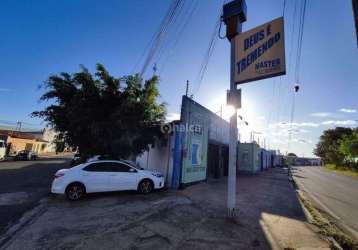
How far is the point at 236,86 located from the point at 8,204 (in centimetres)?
948

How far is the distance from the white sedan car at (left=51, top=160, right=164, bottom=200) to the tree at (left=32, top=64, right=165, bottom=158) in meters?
1.69

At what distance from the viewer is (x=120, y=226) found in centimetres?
554

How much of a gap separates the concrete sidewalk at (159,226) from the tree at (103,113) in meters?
3.39

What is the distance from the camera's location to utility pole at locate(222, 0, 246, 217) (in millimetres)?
6844

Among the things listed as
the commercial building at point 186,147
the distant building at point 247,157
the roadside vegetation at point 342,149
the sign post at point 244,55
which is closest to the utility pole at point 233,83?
the sign post at point 244,55

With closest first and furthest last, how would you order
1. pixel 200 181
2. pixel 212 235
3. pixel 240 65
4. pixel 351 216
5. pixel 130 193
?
pixel 212 235 → pixel 240 65 → pixel 351 216 → pixel 130 193 → pixel 200 181

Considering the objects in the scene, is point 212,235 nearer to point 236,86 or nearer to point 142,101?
point 236,86

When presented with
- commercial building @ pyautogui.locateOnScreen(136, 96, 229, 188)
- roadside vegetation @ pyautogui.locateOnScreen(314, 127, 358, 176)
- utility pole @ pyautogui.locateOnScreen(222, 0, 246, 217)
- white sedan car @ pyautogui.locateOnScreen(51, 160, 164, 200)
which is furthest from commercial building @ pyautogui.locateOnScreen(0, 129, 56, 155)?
roadside vegetation @ pyautogui.locateOnScreen(314, 127, 358, 176)

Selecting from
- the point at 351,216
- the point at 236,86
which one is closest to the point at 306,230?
the point at 351,216

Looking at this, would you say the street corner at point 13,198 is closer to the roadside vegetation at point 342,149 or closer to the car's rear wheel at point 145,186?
the car's rear wheel at point 145,186

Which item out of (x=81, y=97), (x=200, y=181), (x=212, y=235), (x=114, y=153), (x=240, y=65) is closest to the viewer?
(x=212, y=235)

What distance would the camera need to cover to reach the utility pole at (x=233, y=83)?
684 cm

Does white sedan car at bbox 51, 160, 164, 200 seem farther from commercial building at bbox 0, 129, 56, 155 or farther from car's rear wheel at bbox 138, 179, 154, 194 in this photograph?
commercial building at bbox 0, 129, 56, 155

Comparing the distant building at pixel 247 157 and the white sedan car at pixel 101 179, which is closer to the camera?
the white sedan car at pixel 101 179
